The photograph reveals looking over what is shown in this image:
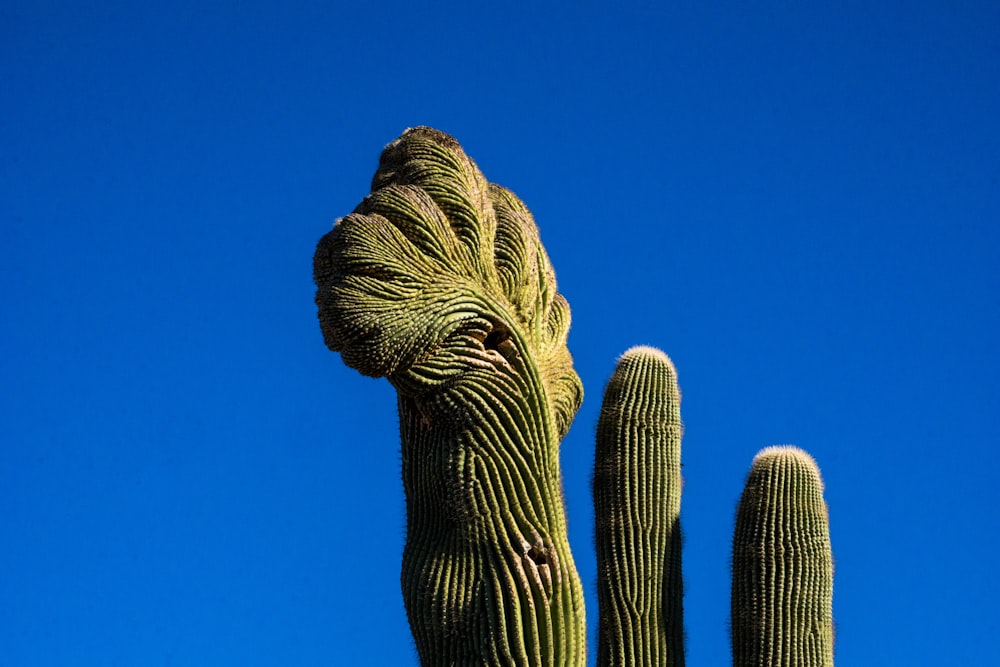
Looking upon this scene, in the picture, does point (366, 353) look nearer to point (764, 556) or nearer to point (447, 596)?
point (447, 596)

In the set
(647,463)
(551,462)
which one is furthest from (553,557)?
(647,463)

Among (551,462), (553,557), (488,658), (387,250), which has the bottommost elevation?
(488,658)

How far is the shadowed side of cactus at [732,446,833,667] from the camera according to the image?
25.8 ft

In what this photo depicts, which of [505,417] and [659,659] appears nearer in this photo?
[505,417]

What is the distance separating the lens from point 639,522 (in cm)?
815

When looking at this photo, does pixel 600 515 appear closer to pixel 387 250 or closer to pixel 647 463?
pixel 647 463

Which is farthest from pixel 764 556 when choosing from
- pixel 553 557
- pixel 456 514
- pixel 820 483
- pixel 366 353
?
pixel 366 353

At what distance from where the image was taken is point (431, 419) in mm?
7453

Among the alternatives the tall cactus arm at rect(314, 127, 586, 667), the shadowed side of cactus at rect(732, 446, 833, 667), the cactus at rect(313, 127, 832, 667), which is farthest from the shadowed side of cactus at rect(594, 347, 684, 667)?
the tall cactus arm at rect(314, 127, 586, 667)

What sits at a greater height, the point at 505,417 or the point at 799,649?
the point at 505,417

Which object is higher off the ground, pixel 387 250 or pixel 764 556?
pixel 387 250

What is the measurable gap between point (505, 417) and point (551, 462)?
34cm

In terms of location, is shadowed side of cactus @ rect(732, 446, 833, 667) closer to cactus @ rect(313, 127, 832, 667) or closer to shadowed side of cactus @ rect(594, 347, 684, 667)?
cactus @ rect(313, 127, 832, 667)

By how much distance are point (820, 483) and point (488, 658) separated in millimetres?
2094
